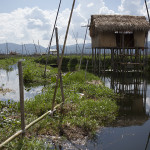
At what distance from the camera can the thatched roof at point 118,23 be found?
12742 mm

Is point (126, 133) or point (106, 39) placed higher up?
point (106, 39)

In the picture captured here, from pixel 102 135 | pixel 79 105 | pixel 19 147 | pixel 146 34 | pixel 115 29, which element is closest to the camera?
pixel 19 147

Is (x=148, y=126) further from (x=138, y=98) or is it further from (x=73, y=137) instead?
(x=138, y=98)

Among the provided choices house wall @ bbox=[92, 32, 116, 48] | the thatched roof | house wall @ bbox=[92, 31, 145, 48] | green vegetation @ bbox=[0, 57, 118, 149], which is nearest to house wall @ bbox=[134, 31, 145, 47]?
house wall @ bbox=[92, 31, 145, 48]

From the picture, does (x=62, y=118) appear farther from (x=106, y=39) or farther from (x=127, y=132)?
(x=106, y=39)

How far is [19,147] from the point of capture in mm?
3234

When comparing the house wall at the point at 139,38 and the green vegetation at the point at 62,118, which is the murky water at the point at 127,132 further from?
the house wall at the point at 139,38

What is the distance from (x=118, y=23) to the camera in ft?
42.5

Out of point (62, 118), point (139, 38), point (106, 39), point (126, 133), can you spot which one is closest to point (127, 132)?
point (126, 133)

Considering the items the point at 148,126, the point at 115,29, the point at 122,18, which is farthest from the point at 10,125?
the point at 122,18

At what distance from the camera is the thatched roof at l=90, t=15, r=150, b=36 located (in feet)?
41.8

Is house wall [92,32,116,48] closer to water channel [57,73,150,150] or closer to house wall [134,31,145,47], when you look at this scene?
house wall [134,31,145,47]

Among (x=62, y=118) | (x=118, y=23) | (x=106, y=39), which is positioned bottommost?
(x=62, y=118)

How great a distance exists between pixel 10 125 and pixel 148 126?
3.40 metres
